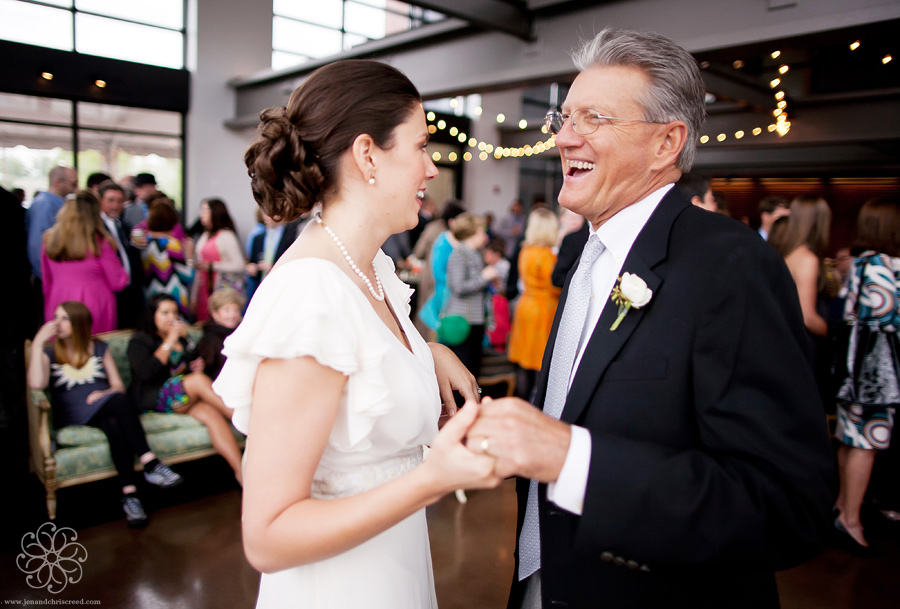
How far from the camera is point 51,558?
3047 mm

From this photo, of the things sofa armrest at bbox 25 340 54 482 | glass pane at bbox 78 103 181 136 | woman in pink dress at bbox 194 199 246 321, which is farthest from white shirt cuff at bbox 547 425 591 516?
glass pane at bbox 78 103 181 136

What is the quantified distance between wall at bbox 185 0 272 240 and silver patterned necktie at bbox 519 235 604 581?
32.0 ft

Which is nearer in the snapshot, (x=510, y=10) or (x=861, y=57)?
(x=510, y=10)

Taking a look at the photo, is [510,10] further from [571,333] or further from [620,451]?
[620,451]

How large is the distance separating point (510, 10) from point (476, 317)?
270 cm

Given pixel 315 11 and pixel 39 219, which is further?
pixel 315 11

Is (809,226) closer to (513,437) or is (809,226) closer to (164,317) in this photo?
(513,437)

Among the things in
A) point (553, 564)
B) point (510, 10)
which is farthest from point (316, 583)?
point (510, 10)

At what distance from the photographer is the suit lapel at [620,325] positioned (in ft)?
3.50

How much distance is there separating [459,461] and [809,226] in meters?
3.52

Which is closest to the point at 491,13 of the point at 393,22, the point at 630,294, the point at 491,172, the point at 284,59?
the point at 630,294

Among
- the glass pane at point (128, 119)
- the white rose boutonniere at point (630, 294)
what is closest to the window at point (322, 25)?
the glass pane at point (128, 119)

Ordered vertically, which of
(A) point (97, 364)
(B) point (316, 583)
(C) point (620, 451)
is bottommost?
(A) point (97, 364)

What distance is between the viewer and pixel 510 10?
5.30 meters
